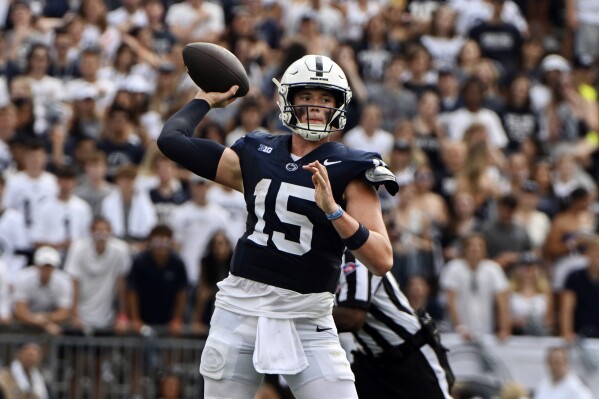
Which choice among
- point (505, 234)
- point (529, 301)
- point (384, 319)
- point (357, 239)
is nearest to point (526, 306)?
point (529, 301)

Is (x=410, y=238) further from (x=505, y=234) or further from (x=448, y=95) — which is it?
(x=448, y=95)

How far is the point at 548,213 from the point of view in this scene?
1552 centimetres

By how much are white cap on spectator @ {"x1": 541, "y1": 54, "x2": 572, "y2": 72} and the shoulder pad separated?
38.2 ft

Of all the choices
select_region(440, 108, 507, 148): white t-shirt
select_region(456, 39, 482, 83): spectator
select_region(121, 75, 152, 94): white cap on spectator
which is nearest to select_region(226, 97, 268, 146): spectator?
select_region(121, 75, 152, 94): white cap on spectator

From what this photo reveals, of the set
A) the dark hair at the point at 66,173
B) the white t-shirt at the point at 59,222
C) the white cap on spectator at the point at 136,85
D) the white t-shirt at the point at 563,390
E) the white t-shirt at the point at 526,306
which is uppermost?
the white cap on spectator at the point at 136,85

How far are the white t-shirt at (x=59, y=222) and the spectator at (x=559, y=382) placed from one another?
14.4 ft

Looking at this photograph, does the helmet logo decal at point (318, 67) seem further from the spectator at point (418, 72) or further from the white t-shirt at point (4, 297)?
the spectator at point (418, 72)

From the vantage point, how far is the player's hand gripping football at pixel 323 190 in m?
6.48

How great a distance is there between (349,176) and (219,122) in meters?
8.99

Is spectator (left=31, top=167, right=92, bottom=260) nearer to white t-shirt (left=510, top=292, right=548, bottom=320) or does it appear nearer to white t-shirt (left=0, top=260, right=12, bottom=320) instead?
white t-shirt (left=0, top=260, right=12, bottom=320)

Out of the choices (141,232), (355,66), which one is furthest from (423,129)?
(141,232)

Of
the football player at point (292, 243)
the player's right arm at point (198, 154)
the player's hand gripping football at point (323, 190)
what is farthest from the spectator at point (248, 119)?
the player's hand gripping football at point (323, 190)

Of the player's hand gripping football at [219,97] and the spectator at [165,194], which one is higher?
the spectator at [165,194]

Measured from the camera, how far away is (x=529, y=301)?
14000 mm
